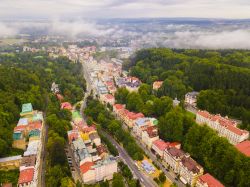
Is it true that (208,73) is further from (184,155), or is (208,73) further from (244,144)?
(184,155)

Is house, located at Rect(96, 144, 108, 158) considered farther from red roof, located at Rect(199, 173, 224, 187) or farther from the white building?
the white building

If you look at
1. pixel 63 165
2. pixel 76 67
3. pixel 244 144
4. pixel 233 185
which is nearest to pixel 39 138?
pixel 63 165

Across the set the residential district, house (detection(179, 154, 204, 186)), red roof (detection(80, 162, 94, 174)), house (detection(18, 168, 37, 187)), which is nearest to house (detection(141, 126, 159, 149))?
the residential district

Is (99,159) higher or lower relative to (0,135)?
lower

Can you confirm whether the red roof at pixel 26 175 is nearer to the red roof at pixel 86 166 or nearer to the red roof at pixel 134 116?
the red roof at pixel 86 166

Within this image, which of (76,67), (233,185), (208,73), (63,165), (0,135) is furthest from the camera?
(76,67)

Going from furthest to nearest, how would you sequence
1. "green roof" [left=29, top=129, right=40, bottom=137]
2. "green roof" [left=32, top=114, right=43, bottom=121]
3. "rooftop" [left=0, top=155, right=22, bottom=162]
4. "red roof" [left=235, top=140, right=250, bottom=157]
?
1. "green roof" [left=32, top=114, right=43, bottom=121]
2. "green roof" [left=29, top=129, right=40, bottom=137]
3. "red roof" [left=235, top=140, right=250, bottom=157]
4. "rooftop" [left=0, top=155, right=22, bottom=162]
